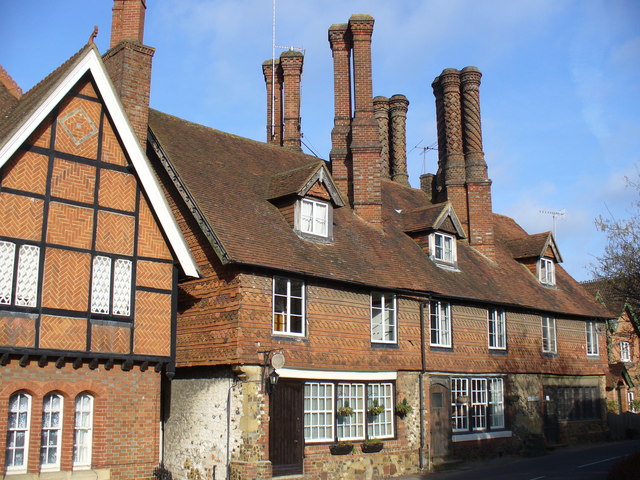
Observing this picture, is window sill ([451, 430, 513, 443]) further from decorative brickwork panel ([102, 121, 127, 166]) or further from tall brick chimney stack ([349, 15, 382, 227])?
decorative brickwork panel ([102, 121, 127, 166])

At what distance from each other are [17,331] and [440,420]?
519 inches

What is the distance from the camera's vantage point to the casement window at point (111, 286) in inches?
581

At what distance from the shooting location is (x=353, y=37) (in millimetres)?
26109

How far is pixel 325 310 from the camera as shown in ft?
60.3

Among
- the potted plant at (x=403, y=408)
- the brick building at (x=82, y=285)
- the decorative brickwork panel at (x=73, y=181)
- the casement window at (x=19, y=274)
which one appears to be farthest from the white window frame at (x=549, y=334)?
the casement window at (x=19, y=274)

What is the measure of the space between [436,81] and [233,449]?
2098cm

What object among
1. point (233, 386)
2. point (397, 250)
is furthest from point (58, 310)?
point (397, 250)

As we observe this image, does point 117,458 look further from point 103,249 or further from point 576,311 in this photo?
point 576,311

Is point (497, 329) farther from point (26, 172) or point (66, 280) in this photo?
point (26, 172)

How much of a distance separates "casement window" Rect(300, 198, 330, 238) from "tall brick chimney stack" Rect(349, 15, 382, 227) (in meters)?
3.46

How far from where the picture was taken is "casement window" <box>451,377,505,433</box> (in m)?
22.3

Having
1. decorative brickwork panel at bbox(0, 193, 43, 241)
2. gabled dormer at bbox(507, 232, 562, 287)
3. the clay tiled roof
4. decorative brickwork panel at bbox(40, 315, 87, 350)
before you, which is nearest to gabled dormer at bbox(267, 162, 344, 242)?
the clay tiled roof

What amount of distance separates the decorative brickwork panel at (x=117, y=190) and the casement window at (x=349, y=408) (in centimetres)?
655

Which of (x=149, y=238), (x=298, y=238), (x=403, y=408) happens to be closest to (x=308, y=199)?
(x=298, y=238)
